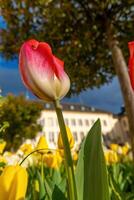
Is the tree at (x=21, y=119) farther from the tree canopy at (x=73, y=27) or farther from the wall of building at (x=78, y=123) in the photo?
the wall of building at (x=78, y=123)

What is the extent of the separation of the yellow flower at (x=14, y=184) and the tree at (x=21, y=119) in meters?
30.7

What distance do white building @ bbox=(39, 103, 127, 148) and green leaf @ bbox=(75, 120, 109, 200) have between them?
69791mm

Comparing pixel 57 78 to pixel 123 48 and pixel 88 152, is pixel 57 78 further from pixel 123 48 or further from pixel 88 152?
pixel 123 48

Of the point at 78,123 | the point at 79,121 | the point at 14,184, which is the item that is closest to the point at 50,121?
the point at 78,123

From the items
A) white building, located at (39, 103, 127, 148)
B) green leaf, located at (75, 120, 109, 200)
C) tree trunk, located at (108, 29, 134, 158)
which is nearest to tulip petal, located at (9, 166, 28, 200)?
green leaf, located at (75, 120, 109, 200)

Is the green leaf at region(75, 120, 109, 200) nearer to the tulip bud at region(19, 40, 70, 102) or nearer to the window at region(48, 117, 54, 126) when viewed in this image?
the tulip bud at region(19, 40, 70, 102)

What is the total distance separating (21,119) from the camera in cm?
3325

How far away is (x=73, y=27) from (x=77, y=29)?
11cm

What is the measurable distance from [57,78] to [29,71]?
0.22 feet

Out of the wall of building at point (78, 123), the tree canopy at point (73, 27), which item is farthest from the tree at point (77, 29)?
the wall of building at point (78, 123)

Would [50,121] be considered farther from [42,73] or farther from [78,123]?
[42,73]

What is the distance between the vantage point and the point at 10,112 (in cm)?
3234

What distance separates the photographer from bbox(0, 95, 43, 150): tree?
32094mm

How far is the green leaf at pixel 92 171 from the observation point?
83cm
